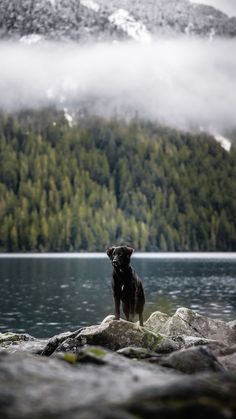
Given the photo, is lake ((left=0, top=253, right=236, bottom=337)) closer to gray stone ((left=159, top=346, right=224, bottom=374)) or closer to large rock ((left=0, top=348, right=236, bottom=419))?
gray stone ((left=159, top=346, right=224, bottom=374))

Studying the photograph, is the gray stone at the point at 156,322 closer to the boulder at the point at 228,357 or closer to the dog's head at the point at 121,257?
the dog's head at the point at 121,257

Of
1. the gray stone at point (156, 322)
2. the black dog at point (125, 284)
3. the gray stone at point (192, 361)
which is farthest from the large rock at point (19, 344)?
the gray stone at point (192, 361)

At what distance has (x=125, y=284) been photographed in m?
15.7

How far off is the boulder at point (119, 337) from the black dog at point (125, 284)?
1135mm

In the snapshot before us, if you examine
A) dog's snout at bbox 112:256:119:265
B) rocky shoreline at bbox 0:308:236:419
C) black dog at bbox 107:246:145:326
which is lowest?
rocky shoreline at bbox 0:308:236:419

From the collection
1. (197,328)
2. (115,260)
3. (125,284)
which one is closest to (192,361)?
(115,260)

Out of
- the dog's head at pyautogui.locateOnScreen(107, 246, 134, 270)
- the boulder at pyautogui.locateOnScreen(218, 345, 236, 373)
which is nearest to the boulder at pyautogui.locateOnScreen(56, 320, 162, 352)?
the dog's head at pyautogui.locateOnScreen(107, 246, 134, 270)

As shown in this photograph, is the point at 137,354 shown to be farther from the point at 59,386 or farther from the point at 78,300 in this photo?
the point at 78,300

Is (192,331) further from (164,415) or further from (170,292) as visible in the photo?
(170,292)

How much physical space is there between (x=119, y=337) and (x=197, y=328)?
7.06m

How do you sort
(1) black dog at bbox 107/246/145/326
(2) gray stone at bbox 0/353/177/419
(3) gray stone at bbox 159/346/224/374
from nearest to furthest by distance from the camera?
(2) gray stone at bbox 0/353/177/419
(3) gray stone at bbox 159/346/224/374
(1) black dog at bbox 107/246/145/326

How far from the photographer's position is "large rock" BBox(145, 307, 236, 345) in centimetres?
1978

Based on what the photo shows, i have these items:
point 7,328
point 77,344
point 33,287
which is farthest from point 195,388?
point 33,287

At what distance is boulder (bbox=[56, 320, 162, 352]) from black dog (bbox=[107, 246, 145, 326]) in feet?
3.72
